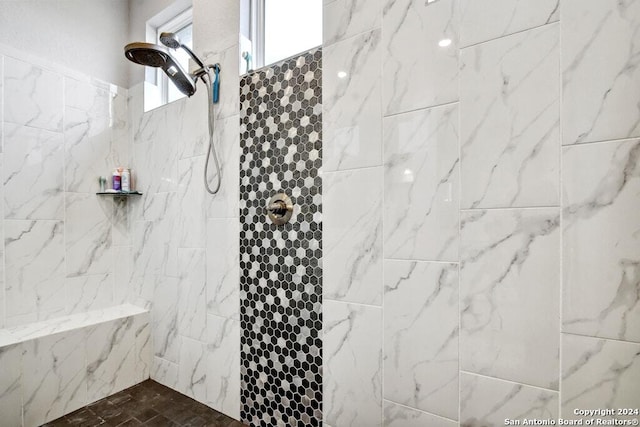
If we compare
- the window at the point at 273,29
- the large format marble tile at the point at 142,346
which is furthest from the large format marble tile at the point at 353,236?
the large format marble tile at the point at 142,346

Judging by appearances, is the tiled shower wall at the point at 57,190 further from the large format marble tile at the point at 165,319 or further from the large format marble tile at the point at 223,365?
the large format marble tile at the point at 223,365

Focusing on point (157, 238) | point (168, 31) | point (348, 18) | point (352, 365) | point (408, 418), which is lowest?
point (408, 418)

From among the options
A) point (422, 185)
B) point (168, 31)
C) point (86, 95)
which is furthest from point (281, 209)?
point (168, 31)

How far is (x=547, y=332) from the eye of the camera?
0.89 metres

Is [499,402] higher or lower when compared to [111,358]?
higher

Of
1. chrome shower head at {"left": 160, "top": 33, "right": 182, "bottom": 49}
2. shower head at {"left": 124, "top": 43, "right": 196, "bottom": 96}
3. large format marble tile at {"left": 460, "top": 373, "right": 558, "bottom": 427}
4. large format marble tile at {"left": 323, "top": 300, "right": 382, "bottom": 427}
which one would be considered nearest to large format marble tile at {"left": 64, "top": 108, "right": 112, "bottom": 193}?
shower head at {"left": 124, "top": 43, "right": 196, "bottom": 96}

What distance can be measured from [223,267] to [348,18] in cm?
127

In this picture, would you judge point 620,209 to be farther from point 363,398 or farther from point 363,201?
point 363,398

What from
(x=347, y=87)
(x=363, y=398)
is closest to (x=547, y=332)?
(x=363, y=398)

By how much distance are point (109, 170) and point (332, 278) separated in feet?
5.81

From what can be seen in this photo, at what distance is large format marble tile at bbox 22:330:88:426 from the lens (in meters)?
1.52

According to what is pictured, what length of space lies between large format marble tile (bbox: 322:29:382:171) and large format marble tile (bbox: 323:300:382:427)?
1.91 feet

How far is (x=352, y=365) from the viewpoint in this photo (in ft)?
4.00

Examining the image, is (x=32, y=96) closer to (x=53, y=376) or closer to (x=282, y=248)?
(x=53, y=376)
